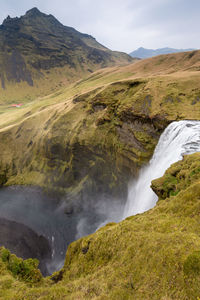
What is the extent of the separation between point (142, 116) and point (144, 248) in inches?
949

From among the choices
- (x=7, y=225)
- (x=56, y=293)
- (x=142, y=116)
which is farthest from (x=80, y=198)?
(x=56, y=293)

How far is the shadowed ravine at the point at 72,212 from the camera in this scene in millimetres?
20773

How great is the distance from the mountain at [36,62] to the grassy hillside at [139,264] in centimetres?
14953

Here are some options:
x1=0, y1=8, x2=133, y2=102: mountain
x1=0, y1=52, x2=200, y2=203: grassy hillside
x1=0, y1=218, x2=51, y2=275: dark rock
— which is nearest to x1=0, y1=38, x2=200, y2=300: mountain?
x1=0, y1=52, x2=200, y2=203: grassy hillside

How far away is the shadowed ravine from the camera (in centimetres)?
2077

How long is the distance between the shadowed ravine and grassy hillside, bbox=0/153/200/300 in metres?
11.0

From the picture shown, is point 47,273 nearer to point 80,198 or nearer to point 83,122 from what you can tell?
point 80,198

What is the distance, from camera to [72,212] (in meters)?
33.5

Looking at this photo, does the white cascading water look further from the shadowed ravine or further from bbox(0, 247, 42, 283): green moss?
bbox(0, 247, 42, 283): green moss

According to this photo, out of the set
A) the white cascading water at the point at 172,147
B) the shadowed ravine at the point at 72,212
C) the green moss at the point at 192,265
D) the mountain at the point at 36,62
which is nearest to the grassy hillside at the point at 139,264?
the green moss at the point at 192,265

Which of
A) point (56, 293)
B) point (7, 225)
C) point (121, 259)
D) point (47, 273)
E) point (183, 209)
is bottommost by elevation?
point (47, 273)

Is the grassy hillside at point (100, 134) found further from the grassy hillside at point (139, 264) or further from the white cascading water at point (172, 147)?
the grassy hillside at point (139, 264)

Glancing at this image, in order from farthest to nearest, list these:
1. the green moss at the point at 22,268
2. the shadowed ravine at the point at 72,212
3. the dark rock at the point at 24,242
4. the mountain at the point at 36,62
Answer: the mountain at the point at 36,62 → the dark rock at the point at 24,242 → the shadowed ravine at the point at 72,212 → the green moss at the point at 22,268

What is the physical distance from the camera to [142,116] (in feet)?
90.8
